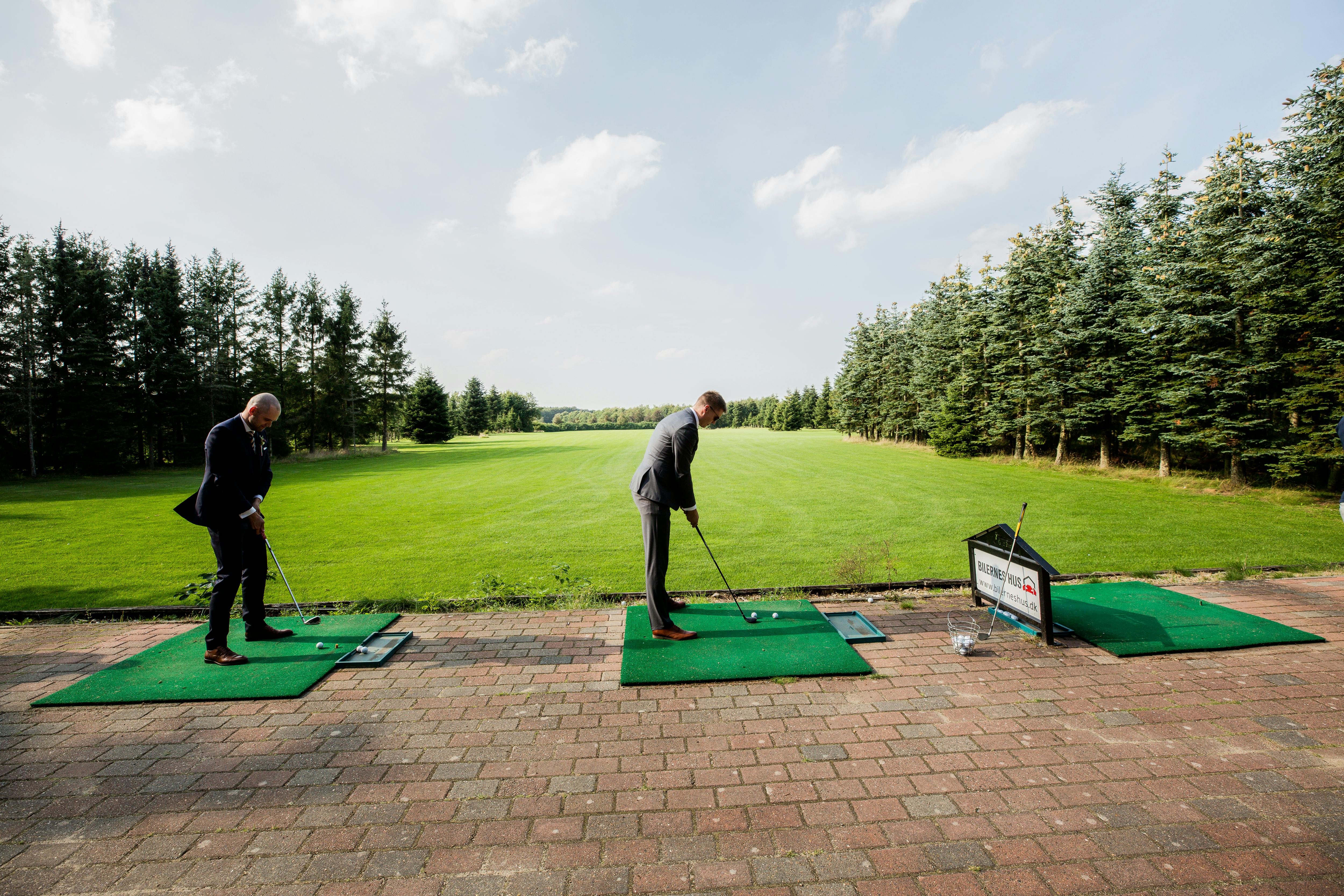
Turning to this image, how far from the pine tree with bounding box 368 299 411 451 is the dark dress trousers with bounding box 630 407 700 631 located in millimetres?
40822

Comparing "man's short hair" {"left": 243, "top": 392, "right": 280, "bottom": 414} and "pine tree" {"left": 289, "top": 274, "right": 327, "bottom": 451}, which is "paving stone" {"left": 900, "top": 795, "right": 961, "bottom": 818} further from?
"pine tree" {"left": 289, "top": 274, "right": 327, "bottom": 451}

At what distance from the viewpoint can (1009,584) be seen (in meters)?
5.26

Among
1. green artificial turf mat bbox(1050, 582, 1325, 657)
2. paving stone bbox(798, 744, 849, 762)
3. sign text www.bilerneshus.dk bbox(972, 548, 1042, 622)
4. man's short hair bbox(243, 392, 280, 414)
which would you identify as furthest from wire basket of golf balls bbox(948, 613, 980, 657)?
man's short hair bbox(243, 392, 280, 414)

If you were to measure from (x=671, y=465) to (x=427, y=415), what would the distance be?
57.9m

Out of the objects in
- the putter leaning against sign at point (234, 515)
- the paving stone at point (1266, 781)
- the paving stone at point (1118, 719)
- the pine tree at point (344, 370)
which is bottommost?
the paving stone at point (1118, 719)

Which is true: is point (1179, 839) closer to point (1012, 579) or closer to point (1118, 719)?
point (1118, 719)

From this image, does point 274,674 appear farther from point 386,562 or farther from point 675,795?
point 386,562

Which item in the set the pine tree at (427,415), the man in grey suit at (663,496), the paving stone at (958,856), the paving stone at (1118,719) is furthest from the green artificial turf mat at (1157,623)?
the pine tree at (427,415)

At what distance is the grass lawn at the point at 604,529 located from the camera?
325 inches

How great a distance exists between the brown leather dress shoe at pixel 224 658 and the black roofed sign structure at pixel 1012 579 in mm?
6636

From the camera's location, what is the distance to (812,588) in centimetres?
639

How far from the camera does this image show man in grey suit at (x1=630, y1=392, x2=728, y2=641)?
16.2ft

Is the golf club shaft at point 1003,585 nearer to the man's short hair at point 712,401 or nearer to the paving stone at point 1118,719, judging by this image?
the paving stone at point 1118,719

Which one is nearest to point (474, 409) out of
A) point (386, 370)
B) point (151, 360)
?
point (386, 370)
